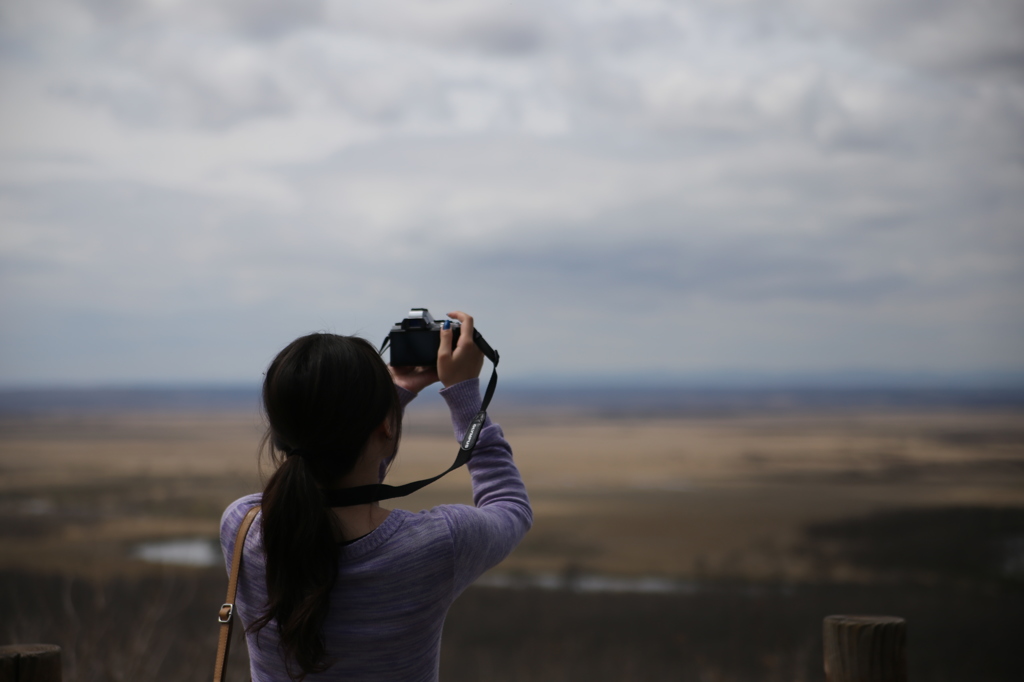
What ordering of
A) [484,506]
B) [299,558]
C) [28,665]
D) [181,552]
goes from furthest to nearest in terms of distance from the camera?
[181,552] → [28,665] → [484,506] → [299,558]

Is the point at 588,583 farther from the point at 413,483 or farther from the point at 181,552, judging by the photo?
the point at 413,483

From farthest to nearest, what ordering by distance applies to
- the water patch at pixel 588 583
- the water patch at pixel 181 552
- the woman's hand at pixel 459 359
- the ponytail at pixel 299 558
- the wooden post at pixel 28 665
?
the water patch at pixel 181 552 < the water patch at pixel 588 583 < the wooden post at pixel 28 665 < the woman's hand at pixel 459 359 < the ponytail at pixel 299 558

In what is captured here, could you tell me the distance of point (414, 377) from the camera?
1.43 meters

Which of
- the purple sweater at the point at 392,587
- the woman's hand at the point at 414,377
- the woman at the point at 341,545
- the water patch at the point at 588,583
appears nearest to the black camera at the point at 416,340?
the woman's hand at the point at 414,377

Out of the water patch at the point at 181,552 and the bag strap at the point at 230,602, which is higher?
the bag strap at the point at 230,602

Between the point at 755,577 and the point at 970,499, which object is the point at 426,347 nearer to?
the point at 755,577

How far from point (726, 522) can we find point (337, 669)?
92.2 feet

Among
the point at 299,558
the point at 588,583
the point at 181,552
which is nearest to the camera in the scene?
the point at 299,558

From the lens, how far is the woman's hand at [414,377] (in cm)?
142

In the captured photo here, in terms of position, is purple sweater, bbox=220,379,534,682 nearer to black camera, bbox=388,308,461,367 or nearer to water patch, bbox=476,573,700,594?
black camera, bbox=388,308,461,367

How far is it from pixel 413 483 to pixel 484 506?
112mm

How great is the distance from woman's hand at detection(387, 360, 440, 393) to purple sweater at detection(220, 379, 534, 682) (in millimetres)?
287

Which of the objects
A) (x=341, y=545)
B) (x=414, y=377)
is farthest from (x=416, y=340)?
(x=341, y=545)

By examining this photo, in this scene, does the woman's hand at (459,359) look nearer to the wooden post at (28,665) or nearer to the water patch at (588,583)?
the wooden post at (28,665)
